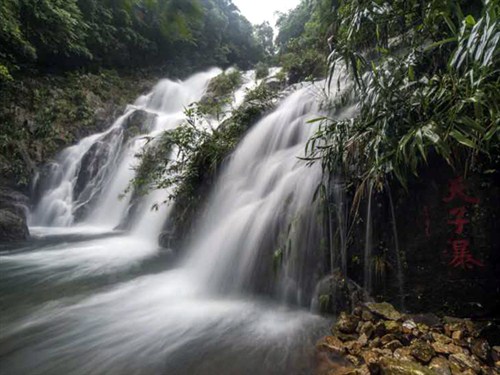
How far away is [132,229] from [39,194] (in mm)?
4124

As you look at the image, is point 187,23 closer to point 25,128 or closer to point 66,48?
point 25,128

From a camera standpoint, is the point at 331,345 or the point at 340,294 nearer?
the point at 331,345

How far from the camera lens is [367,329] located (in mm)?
2365

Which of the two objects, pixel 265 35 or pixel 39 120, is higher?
pixel 265 35

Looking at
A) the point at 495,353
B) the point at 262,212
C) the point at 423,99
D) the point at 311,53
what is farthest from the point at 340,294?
the point at 311,53

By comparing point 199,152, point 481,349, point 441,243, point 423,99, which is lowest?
point 481,349

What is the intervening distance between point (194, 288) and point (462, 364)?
290 centimetres

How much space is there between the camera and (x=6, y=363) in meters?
2.18

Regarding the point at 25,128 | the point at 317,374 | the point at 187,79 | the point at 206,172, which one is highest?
the point at 187,79

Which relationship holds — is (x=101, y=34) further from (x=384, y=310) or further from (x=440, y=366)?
(x=440, y=366)

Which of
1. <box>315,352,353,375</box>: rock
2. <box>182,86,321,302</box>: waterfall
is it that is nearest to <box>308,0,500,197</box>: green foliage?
<box>182,86,321,302</box>: waterfall

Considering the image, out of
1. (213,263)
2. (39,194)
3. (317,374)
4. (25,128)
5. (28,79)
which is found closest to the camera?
(317,374)

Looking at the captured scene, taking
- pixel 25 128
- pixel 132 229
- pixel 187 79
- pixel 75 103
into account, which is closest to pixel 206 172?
pixel 132 229

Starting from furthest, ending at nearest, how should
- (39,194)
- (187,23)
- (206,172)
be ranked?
(39,194)
(206,172)
(187,23)
